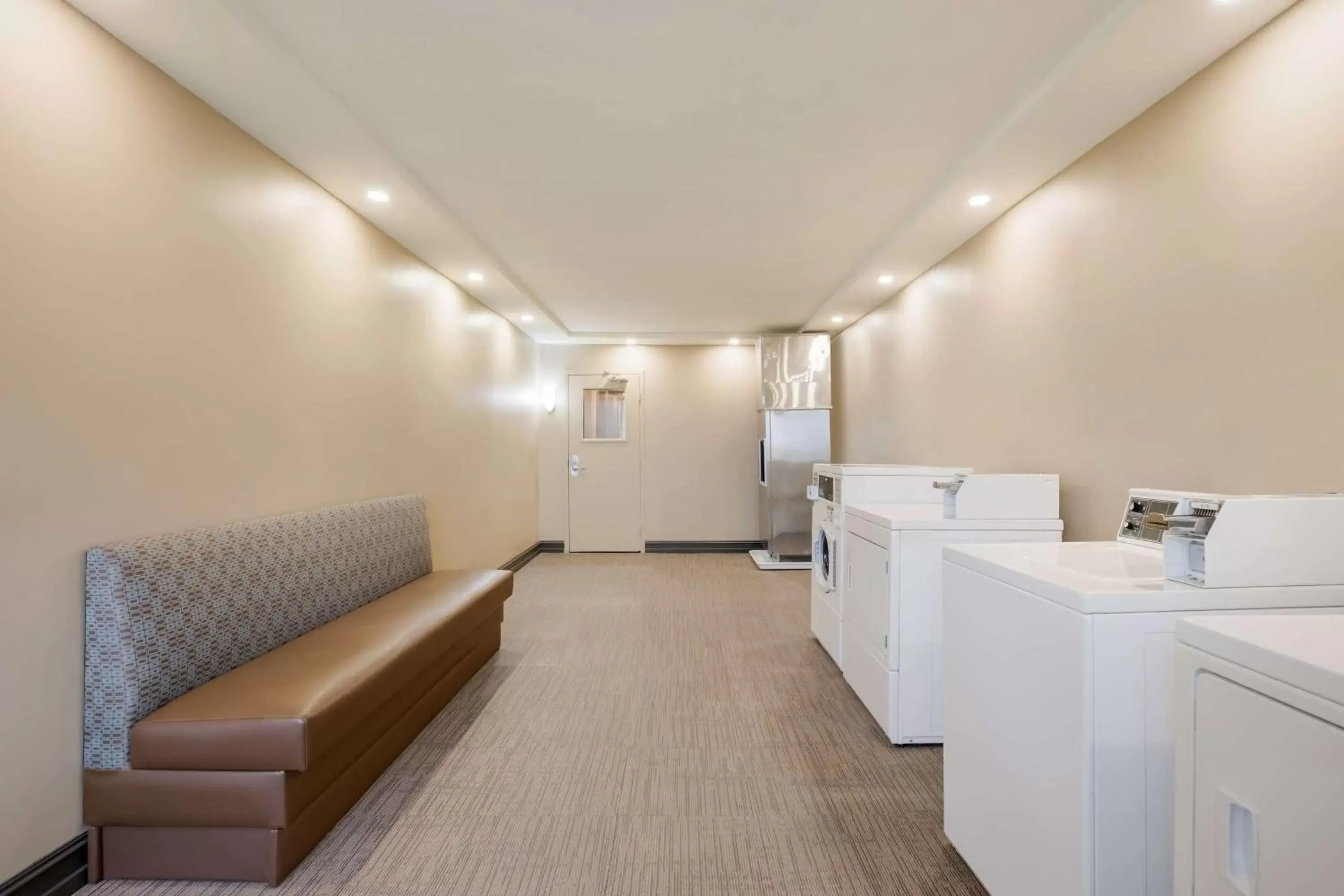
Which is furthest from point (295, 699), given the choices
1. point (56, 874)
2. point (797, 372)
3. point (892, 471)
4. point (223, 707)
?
point (797, 372)

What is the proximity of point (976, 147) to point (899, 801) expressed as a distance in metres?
2.61

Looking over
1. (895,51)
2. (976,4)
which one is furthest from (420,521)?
(976,4)

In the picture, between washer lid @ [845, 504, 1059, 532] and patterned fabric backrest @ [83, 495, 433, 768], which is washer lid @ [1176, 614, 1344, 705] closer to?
washer lid @ [845, 504, 1059, 532]

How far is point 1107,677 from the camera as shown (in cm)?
133

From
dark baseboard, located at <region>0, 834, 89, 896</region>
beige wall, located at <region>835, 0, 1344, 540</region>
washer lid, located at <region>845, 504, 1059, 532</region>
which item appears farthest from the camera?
washer lid, located at <region>845, 504, 1059, 532</region>

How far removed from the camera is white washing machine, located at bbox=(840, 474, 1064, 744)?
2.66 m

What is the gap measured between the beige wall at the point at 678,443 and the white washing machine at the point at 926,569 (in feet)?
16.0

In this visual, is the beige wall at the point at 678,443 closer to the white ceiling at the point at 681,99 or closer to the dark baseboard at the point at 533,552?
the dark baseboard at the point at 533,552

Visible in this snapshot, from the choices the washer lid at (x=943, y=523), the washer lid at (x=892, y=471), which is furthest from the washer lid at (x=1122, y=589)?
the washer lid at (x=892, y=471)

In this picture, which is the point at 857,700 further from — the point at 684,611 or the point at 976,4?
the point at 976,4

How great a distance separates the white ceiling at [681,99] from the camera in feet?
6.40

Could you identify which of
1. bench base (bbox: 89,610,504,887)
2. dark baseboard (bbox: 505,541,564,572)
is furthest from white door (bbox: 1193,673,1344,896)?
dark baseboard (bbox: 505,541,564,572)

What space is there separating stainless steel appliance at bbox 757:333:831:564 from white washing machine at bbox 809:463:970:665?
112 inches

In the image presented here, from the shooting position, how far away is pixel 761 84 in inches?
92.4
